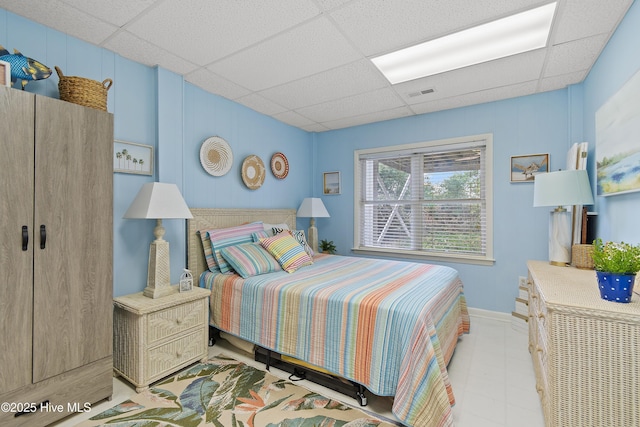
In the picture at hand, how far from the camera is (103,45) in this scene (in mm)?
2217

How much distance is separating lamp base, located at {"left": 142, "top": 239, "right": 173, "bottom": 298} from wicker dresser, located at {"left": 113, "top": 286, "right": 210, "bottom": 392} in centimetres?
6

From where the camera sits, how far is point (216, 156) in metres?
3.14

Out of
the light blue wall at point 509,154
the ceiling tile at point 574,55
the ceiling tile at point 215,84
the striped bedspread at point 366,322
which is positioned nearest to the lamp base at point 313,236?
the striped bedspread at point 366,322

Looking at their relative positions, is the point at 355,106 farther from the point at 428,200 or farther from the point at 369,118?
the point at 428,200

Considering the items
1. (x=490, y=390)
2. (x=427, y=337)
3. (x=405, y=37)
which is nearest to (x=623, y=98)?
(x=405, y=37)

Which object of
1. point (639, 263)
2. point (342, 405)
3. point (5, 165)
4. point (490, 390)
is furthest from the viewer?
point (490, 390)

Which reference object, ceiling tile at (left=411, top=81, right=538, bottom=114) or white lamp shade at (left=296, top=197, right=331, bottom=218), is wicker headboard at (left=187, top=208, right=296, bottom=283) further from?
ceiling tile at (left=411, top=81, right=538, bottom=114)

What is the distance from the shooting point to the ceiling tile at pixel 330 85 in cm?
260

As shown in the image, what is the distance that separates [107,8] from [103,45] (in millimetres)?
520

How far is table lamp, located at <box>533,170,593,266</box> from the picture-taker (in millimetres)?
2156

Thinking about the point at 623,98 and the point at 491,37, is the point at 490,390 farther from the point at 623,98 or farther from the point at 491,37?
the point at 491,37

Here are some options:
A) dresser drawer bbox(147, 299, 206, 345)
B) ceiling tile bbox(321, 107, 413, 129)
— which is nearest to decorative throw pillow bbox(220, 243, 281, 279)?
dresser drawer bbox(147, 299, 206, 345)

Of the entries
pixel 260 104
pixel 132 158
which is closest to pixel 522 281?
pixel 260 104

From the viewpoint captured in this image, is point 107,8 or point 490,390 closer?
point 107,8
